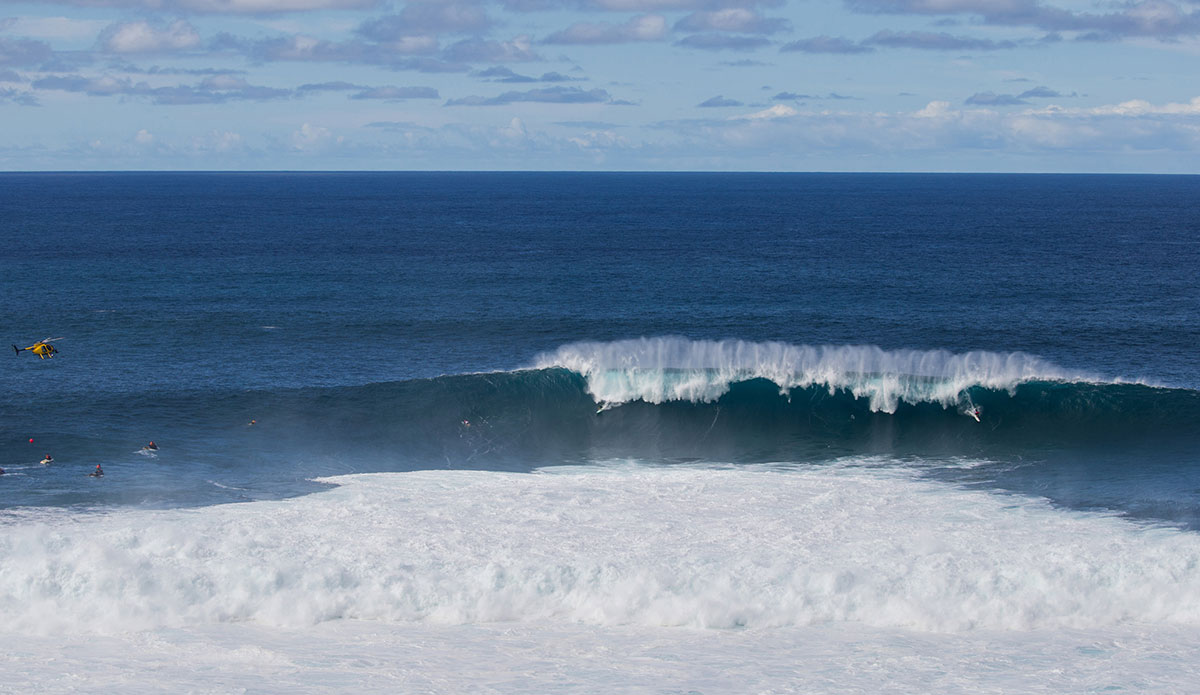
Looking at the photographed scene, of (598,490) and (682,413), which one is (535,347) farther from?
(598,490)

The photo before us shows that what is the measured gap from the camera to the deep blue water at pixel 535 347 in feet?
105

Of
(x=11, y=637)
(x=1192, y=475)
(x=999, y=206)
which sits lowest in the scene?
(x=11, y=637)

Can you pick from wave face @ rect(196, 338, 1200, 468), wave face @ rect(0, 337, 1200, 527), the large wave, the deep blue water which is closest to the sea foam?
the deep blue water

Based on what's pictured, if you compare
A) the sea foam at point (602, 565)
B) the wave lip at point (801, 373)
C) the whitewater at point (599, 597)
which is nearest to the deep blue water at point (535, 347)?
the wave lip at point (801, 373)

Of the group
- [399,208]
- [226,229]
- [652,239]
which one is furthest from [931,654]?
[399,208]

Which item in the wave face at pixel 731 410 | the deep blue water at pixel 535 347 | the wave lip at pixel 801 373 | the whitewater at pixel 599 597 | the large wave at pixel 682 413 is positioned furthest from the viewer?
the wave lip at pixel 801 373

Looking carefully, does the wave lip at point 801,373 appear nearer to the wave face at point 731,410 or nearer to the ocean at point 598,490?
the wave face at point 731,410

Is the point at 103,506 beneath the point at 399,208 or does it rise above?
beneath

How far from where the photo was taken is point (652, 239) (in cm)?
10962

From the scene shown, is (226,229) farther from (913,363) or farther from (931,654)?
(931,654)

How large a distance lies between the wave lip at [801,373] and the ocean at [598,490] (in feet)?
0.62

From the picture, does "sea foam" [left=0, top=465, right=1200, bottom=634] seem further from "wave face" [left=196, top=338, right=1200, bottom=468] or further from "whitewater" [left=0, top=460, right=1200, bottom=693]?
"wave face" [left=196, top=338, right=1200, bottom=468]

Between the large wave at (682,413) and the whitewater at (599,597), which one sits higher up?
the large wave at (682,413)

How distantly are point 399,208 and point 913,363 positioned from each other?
138 metres
